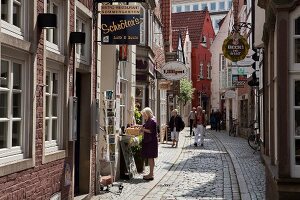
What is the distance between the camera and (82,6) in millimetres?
9102

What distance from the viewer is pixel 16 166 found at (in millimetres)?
6066

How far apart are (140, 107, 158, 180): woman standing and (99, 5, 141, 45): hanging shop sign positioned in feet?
8.72

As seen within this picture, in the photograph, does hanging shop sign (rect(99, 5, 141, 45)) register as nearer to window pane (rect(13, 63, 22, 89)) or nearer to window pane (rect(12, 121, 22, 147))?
window pane (rect(13, 63, 22, 89))

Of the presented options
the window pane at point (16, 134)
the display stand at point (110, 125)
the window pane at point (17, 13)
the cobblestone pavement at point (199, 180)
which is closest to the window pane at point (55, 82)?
the window pane at point (16, 134)

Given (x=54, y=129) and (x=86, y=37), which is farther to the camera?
(x=86, y=37)

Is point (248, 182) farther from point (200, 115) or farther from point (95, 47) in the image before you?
point (200, 115)

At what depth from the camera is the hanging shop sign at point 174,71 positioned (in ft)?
75.3

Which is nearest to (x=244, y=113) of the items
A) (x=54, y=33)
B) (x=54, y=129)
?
(x=54, y=129)

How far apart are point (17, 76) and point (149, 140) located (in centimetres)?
644

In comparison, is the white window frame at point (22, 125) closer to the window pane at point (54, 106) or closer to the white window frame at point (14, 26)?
the white window frame at point (14, 26)

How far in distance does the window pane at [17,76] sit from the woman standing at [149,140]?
6145 mm

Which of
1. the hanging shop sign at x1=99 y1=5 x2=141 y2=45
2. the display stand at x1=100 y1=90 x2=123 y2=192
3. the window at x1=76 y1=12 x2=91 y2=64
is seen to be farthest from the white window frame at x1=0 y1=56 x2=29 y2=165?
the display stand at x1=100 y1=90 x2=123 y2=192

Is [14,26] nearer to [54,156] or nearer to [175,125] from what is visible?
[54,156]

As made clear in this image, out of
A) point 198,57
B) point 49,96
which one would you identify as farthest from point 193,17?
point 49,96
